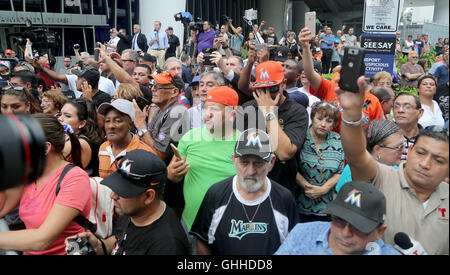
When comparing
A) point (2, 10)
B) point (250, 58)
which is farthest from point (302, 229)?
point (2, 10)

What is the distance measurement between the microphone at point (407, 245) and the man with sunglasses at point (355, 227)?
0.04 metres

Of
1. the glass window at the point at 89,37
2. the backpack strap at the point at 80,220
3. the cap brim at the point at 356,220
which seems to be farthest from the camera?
the glass window at the point at 89,37

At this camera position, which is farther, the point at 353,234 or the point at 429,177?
the point at 429,177

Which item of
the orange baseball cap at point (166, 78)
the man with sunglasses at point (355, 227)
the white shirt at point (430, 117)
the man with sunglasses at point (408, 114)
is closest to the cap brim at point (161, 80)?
the orange baseball cap at point (166, 78)

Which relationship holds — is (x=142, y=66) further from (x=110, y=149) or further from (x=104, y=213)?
(x=104, y=213)

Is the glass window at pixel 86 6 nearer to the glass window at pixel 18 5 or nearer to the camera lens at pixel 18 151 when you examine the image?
the glass window at pixel 18 5

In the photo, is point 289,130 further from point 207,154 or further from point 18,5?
point 18,5

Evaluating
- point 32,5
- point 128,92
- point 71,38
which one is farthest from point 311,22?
point 71,38

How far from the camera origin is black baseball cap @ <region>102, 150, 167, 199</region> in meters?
2.05

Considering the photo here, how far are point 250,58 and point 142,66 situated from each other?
1.92 m

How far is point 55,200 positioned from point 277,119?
1.67 m

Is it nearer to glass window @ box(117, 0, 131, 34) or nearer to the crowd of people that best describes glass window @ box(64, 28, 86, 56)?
glass window @ box(117, 0, 131, 34)

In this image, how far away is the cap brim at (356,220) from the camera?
1617 mm
